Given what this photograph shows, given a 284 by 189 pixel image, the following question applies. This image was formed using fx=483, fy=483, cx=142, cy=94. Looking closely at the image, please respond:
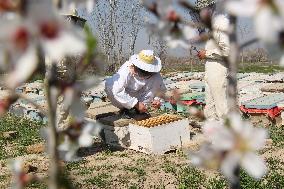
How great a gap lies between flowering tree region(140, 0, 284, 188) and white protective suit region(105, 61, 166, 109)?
19.6 ft

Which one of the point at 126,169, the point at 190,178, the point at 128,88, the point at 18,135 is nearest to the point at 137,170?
the point at 126,169

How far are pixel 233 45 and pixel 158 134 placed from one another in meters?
6.14

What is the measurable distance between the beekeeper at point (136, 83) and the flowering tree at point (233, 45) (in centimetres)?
586

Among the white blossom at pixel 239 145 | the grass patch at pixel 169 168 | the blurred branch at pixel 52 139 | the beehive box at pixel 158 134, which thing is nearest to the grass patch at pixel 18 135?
the beehive box at pixel 158 134

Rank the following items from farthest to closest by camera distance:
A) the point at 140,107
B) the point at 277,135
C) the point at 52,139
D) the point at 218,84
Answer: the point at 277,135
the point at 140,107
the point at 218,84
the point at 52,139

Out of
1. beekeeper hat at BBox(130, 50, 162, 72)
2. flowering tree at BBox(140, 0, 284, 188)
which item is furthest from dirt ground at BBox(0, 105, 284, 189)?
flowering tree at BBox(140, 0, 284, 188)

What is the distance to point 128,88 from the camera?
25.2ft

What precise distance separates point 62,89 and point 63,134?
0.70 feet

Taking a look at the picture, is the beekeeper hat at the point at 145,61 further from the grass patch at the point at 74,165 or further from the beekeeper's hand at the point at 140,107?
the grass patch at the point at 74,165

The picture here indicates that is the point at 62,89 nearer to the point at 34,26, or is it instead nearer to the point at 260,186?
the point at 34,26

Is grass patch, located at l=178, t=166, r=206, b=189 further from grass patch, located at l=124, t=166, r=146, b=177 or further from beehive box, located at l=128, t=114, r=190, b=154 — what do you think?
beehive box, located at l=128, t=114, r=190, b=154

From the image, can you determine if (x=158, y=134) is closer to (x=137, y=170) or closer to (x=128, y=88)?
(x=128, y=88)

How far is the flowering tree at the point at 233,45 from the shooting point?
848 mm

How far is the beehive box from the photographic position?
7402 mm
